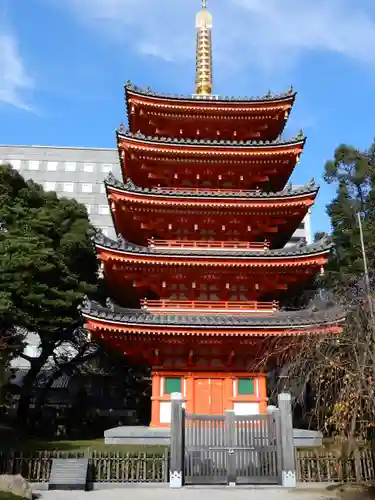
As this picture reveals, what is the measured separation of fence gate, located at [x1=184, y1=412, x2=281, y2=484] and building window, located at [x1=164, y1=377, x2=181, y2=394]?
17.8 ft

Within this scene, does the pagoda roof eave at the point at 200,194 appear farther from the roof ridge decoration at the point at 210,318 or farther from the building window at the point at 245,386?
the building window at the point at 245,386

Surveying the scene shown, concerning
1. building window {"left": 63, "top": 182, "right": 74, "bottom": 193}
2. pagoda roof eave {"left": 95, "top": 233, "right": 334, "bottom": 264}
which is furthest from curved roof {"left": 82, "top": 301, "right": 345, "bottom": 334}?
building window {"left": 63, "top": 182, "right": 74, "bottom": 193}

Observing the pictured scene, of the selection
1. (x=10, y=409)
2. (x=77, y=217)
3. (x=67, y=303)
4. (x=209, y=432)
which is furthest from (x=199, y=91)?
(x=10, y=409)

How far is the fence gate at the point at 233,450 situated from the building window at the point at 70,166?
55.9 m

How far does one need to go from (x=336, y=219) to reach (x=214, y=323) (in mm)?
21411

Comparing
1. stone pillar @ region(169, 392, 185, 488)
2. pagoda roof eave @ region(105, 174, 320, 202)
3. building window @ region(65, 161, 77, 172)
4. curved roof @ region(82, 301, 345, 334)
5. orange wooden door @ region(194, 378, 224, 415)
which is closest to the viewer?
stone pillar @ region(169, 392, 185, 488)

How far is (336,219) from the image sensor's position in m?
38.2

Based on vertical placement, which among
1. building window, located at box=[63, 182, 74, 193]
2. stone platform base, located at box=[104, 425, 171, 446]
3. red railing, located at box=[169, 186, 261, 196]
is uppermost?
building window, located at box=[63, 182, 74, 193]

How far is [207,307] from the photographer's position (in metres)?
22.3

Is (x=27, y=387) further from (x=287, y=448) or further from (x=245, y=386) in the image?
(x=287, y=448)

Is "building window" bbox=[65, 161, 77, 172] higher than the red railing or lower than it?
higher

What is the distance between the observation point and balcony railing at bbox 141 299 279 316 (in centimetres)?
2214

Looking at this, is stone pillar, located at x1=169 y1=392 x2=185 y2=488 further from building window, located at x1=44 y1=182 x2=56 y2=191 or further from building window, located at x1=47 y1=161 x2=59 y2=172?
building window, located at x1=47 y1=161 x2=59 y2=172

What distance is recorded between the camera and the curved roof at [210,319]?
2003cm
